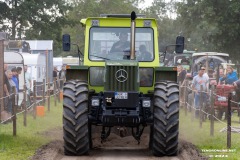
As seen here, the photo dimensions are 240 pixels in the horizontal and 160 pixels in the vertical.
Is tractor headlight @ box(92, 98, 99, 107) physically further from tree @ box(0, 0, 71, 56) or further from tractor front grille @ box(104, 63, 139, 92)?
tree @ box(0, 0, 71, 56)

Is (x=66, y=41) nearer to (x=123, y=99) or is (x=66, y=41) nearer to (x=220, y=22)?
(x=123, y=99)

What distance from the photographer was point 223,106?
22.4 m

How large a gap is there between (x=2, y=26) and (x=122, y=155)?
3698 cm

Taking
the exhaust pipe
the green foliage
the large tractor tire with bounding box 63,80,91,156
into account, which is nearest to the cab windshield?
the exhaust pipe

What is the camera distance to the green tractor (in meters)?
13.0

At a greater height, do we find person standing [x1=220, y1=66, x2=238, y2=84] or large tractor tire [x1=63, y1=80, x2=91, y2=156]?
person standing [x1=220, y1=66, x2=238, y2=84]

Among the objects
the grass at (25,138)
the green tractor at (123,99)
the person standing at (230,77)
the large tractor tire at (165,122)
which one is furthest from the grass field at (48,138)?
the person standing at (230,77)

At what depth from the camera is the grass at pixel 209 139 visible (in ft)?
44.2

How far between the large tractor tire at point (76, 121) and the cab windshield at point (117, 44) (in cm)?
146

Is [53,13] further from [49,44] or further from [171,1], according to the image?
[171,1]

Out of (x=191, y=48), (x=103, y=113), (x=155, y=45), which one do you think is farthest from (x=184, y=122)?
(x=191, y=48)

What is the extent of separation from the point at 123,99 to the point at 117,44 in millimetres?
1763

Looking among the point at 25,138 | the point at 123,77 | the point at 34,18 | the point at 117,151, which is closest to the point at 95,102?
the point at 123,77

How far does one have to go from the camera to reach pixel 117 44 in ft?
47.1
